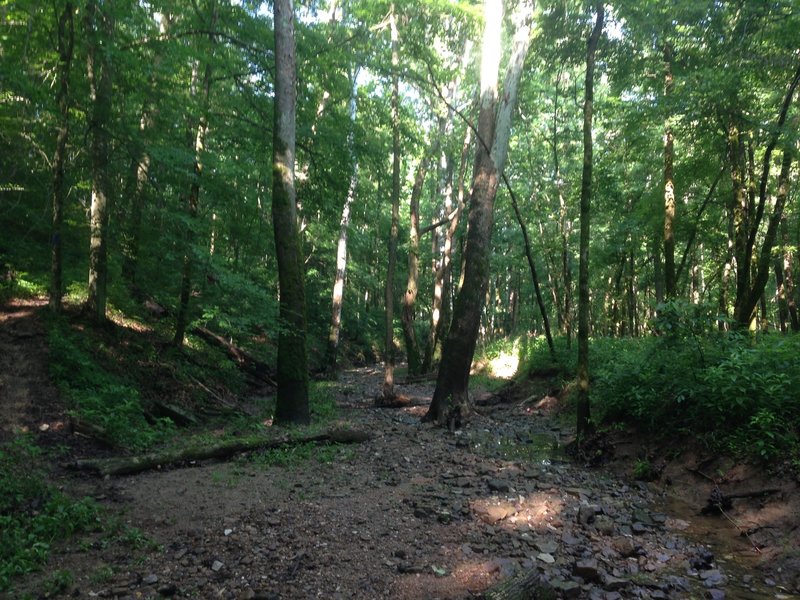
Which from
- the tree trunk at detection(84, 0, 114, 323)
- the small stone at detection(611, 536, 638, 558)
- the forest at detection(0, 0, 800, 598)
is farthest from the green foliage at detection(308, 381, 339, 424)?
the small stone at detection(611, 536, 638, 558)

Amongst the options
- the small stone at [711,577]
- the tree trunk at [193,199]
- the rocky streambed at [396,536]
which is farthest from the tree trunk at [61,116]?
the small stone at [711,577]

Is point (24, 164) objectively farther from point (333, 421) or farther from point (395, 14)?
point (395, 14)

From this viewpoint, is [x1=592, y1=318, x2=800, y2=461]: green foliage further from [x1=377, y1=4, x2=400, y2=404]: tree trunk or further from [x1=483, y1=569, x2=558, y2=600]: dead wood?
[x1=377, y1=4, x2=400, y2=404]: tree trunk

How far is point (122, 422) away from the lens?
762 cm

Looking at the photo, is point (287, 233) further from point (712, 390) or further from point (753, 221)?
point (753, 221)

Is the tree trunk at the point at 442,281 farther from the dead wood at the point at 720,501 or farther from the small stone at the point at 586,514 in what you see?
the small stone at the point at 586,514

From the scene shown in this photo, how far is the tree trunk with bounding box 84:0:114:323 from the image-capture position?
8812mm

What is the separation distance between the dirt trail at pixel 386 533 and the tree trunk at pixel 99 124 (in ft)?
9.07

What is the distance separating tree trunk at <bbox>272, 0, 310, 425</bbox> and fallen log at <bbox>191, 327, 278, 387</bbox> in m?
6.27

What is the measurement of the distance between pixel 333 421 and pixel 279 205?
4.53 meters

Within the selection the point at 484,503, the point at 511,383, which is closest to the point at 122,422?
the point at 484,503

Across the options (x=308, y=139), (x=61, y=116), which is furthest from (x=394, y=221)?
(x=61, y=116)

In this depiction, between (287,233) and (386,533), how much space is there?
19.5ft

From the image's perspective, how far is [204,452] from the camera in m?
7.16
